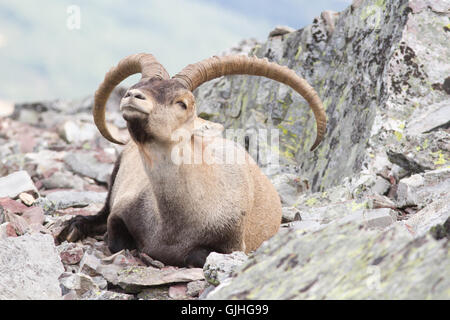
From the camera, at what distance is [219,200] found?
21.2 feet

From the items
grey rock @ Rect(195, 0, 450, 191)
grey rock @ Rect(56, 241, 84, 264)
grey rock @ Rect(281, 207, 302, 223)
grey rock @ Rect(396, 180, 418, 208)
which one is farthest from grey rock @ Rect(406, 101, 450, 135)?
grey rock @ Rect(56, 241, 84, 264)

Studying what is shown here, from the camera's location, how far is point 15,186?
940 cm

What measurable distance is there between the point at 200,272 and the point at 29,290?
5.69 ft

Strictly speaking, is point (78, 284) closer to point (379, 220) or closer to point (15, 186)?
point (379, 220)

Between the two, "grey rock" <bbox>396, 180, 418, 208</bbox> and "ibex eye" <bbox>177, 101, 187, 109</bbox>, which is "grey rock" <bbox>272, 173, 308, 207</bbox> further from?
"ibex eye" <bbox>177, 101, 187, 109</bbox>

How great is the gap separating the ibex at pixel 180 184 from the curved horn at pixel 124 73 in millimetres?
13

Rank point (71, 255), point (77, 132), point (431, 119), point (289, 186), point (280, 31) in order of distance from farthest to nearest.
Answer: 1. point (77, 132)
2. point (280, 31)
3. point (289, 186)
4. point (431, 119)
5. point (71, 255)

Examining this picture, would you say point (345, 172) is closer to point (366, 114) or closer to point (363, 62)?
point (366, 114)

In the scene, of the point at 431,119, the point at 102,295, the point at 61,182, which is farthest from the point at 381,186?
the point at 61,182

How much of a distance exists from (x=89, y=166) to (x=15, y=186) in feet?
13.9

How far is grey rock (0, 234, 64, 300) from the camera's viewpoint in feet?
15.8

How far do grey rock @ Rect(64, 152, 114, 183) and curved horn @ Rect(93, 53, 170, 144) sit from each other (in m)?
5.85

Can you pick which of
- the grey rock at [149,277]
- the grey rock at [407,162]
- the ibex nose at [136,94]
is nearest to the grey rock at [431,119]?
the grey rock at [407,162]
